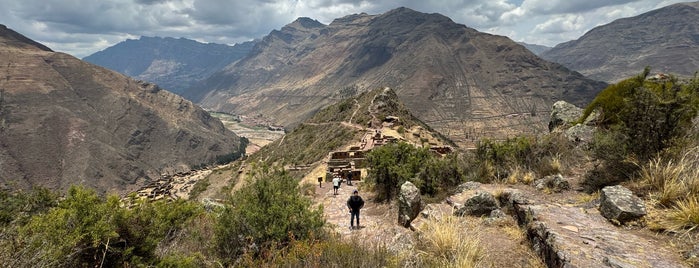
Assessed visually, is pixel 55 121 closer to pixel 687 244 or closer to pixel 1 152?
pixel 1 152

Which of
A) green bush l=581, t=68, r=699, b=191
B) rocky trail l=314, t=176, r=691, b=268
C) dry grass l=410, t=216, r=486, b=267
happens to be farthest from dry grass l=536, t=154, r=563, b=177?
dry grass l=410, t=216, r=486, b=267

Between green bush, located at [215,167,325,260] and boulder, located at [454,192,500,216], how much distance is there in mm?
3419

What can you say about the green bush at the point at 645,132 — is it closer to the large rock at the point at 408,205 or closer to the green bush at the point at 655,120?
the green bush at the point at 655,120

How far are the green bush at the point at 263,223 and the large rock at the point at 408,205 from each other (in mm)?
3349

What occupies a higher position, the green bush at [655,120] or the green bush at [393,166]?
the green bush at [655,120]

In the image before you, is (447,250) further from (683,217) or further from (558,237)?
(683,217)

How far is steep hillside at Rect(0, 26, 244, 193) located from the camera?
4368 inches

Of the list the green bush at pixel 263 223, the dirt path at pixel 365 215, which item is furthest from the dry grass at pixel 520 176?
the green bush at pixel 263 223

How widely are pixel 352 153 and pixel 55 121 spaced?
142m

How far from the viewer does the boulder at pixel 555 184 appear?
27.2ft

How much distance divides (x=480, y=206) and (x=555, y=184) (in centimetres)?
204

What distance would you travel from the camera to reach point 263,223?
6.99m

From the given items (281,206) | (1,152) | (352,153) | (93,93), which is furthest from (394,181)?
(93,93)

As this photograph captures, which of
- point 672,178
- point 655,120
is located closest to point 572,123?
point 655,120
